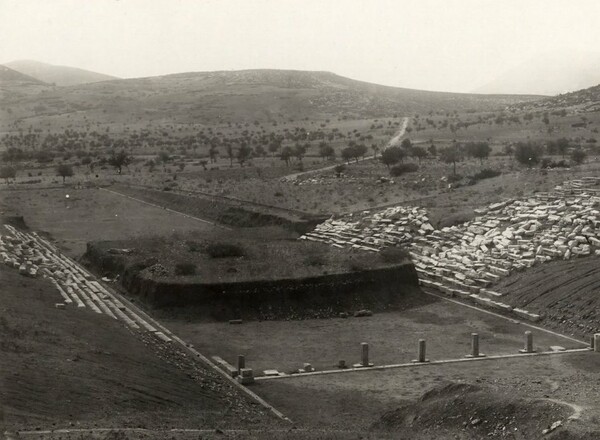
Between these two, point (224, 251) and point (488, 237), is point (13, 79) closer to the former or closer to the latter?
point (224, 251)

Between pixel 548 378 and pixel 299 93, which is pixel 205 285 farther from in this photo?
pixel 299 93

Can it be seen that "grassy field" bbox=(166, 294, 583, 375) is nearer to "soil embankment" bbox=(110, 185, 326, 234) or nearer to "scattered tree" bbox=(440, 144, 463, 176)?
"soil embankment" bbox=(110, 185, 326, 234)

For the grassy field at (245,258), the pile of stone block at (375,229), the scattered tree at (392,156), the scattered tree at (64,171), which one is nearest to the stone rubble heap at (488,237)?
the pile of stone block at (375,229)

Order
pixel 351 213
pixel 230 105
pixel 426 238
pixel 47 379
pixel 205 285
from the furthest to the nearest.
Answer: pixel 230 105, pixel 351 213, pixel 426 238, pixel 205 285, pixel 47 379

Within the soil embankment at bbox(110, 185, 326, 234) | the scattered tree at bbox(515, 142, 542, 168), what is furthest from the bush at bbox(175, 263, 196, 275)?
the scattered tree at bbox(515, 142, 542, 168)

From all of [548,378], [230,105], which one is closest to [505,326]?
[548,378]

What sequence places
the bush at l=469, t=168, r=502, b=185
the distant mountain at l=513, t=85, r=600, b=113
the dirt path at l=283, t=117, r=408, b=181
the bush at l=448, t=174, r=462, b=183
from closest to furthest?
1. the bush at l=469, t=168, r=502, b=185
2. the bush at l=448, t=174, r=462, b=183
3. the dirt path at l=283, t=117, r=408, b=181
4. the distant mountain at l=513, t=85, r=600, b=113

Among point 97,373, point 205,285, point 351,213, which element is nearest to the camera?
point 97,373
